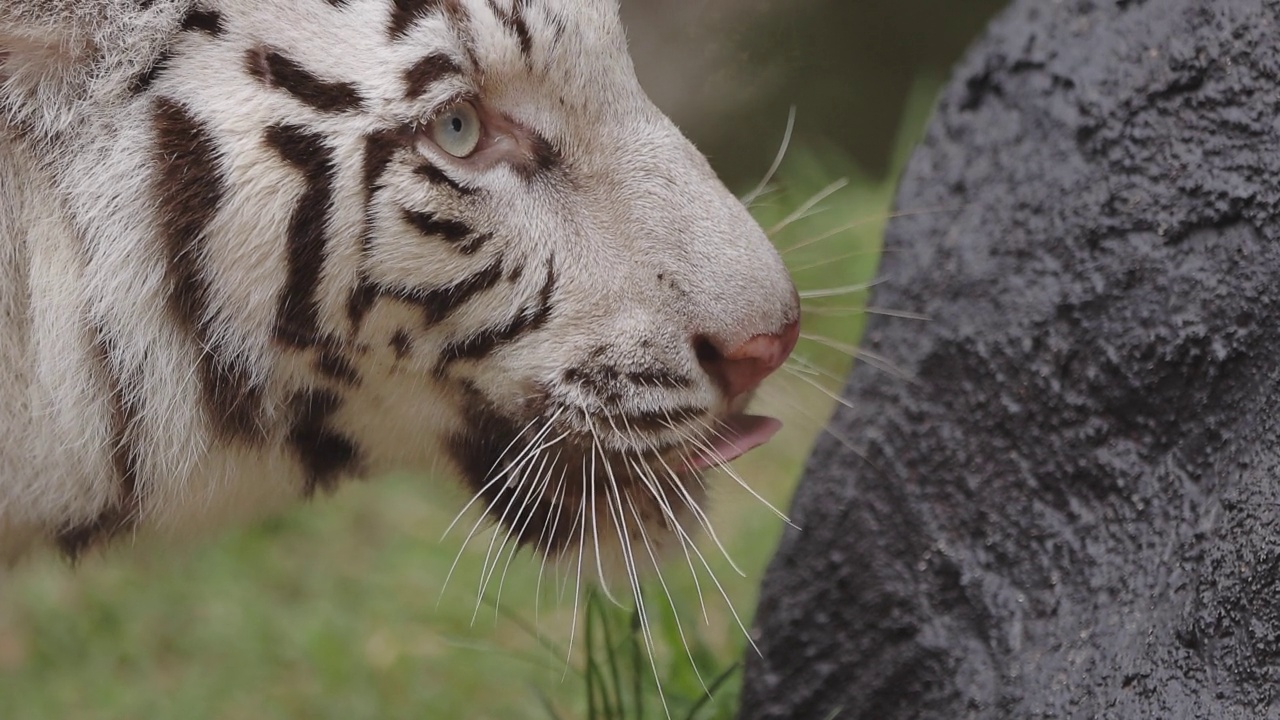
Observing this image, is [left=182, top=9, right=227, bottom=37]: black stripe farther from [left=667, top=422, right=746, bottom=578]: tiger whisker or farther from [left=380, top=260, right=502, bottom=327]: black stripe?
[left=667, top=422, right=746, bottom=578]: tiger whisker

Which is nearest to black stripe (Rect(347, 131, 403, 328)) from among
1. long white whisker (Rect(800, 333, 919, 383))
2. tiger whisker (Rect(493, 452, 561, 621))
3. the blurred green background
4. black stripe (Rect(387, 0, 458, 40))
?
black stripe (Rect(387, 0, 458, 40))

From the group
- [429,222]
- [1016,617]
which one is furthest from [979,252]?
[429,222]

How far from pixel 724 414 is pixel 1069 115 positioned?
0.77m

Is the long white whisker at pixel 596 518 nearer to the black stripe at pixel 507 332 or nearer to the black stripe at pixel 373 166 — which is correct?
the black stripe at pixel 507 332

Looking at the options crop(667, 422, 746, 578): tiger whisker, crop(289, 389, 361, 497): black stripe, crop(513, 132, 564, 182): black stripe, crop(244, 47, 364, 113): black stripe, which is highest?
crop(513, 132, 564, 182): black stripe

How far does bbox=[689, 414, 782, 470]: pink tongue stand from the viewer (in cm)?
183

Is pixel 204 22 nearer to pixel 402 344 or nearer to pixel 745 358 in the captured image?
pixel 402 344

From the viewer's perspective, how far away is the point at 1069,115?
205 centimetres

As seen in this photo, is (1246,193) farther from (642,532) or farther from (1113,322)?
(642,532)

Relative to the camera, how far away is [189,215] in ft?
5.50

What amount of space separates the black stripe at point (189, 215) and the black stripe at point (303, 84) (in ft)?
0.37

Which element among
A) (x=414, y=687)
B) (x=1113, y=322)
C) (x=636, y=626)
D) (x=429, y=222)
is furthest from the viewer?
(x=414, y=687)

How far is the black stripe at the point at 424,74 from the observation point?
1.63 meters

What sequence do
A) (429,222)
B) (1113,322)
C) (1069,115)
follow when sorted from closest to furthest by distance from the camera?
(429,222), (1113,322), (1069,115)
